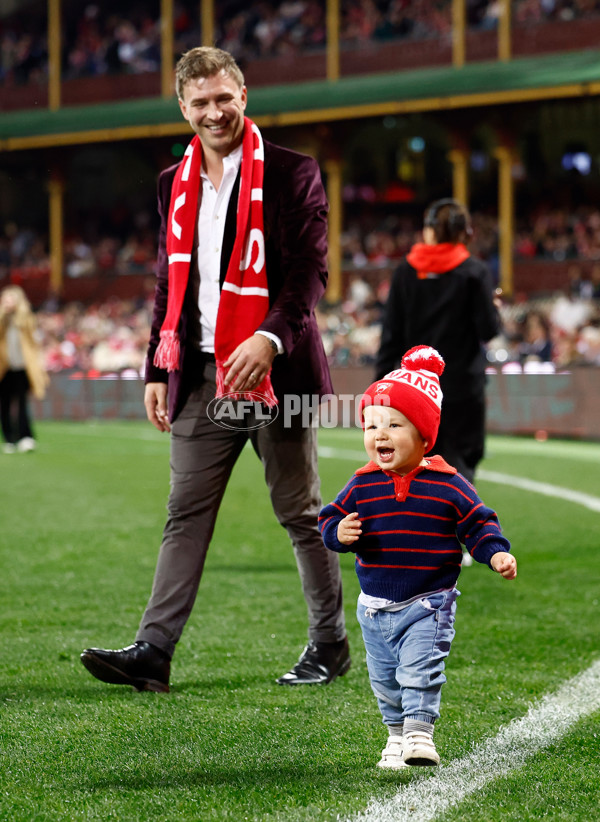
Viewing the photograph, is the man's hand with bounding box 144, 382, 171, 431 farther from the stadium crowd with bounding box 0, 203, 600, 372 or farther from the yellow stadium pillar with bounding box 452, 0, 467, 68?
the yellow stadium pillar with bounding box 452, 0, 467, 68

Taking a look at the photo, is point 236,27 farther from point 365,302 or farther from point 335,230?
point 365,302

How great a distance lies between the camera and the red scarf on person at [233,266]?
4023 millimetres

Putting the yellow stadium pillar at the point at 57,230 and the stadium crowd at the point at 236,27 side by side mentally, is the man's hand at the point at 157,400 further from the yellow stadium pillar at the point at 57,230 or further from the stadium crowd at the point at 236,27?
the yellow stadium pillar at the point at 57,230

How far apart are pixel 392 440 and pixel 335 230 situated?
23.7 meters

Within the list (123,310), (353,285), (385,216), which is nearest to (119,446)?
(353,285)

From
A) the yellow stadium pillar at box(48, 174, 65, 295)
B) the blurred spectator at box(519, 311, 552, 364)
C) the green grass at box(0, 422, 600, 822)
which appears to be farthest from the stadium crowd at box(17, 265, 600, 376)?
the green grass at box(0, 422, 600, 822)

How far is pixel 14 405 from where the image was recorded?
14875 millimetres

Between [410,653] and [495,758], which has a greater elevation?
[410,653]

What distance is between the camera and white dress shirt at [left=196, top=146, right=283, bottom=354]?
414 cm

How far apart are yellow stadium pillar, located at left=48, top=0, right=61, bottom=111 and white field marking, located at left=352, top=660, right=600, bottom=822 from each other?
3057 cm

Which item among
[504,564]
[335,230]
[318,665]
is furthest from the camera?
[335,230]

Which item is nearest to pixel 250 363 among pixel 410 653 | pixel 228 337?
pixel 228 337

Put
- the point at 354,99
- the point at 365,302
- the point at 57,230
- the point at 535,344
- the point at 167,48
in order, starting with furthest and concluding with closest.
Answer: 1. the point at 57,230
2. the point at 167,48
3. the point at 354,99
4. the point at 365,302
5. the point at 535,344

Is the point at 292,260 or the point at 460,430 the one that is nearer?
the point at 292,260
